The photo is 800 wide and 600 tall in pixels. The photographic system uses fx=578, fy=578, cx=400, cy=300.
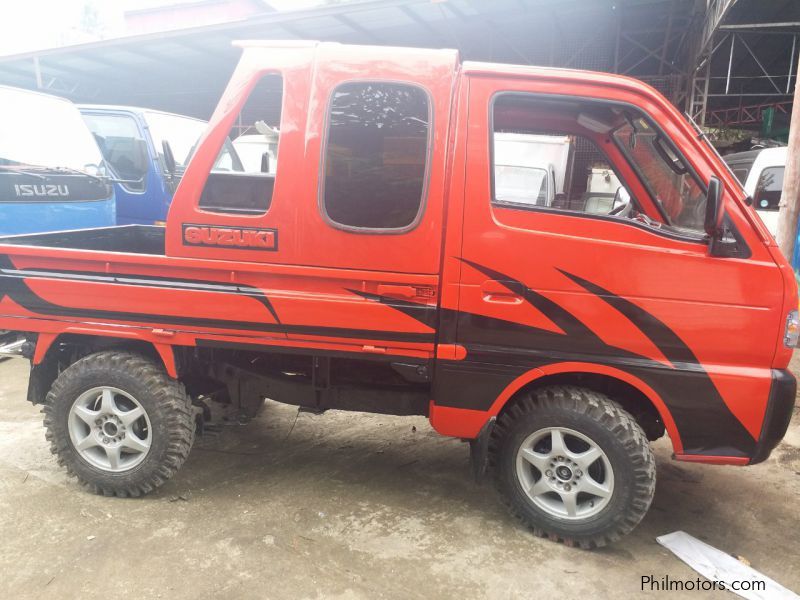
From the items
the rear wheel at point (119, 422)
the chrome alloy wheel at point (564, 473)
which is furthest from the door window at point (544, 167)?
the rear wheel at point (119, 422)

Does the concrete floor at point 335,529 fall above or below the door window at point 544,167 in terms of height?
below

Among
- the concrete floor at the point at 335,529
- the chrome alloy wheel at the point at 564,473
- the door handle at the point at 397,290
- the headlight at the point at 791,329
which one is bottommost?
the concrete floor at the point at 335,529

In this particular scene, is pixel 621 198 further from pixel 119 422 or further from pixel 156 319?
pixel 119 422

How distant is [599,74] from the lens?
8.97 ft

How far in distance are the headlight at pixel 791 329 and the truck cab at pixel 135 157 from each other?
6042 mm

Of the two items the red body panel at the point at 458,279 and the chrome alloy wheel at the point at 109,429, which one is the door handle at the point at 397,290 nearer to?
the red body panel at the point at 458,279

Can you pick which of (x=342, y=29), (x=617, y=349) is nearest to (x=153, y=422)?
(x=617, y=349)

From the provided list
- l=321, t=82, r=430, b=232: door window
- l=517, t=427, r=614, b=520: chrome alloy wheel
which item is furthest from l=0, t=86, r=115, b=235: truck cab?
l=517, t=427, r=614, b=520: chrome alloy wheel

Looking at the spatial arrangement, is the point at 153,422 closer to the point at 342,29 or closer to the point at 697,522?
the point at 697,522

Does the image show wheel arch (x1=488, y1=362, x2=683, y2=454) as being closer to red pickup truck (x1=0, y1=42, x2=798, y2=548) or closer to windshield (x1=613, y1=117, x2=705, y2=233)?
red pickup truck (x1=0, y1=42, x2=798, y2=548)

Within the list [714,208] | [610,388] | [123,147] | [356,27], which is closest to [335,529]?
[610,388]

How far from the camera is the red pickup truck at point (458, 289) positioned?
105 inches

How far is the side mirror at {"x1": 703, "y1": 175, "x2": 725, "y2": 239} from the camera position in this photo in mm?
2445

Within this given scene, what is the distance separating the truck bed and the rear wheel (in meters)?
0.82
